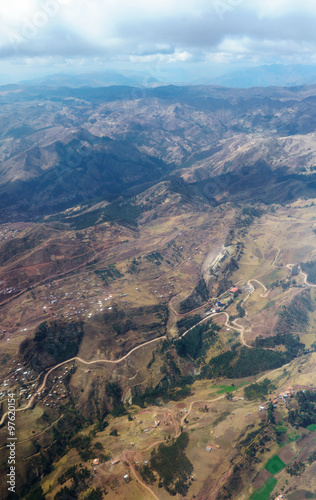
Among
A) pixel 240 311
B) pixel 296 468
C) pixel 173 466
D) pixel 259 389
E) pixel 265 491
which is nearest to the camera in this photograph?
pixel 265 491

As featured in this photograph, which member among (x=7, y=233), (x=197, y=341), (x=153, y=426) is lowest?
(x=197, y=341)

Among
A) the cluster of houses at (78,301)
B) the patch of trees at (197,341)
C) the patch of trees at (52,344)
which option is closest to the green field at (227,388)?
the patch of trees at (197,341)

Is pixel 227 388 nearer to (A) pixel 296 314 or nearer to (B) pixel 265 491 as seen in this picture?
Result: (B) pixel 265 491

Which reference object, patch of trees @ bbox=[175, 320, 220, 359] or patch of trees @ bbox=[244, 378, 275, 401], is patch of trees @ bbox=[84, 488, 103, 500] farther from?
patch of trees @ bbox=[175, 320, 220, 359]

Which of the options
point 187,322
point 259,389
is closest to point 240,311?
point 187,322

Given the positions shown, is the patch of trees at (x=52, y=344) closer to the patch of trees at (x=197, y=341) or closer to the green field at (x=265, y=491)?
the patch of trees at (x=197, y=341)

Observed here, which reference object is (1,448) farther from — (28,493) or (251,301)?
(251,301)
